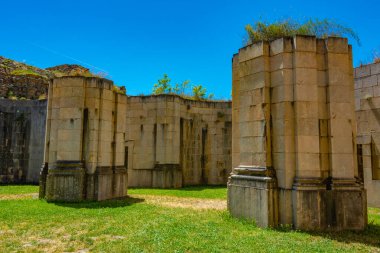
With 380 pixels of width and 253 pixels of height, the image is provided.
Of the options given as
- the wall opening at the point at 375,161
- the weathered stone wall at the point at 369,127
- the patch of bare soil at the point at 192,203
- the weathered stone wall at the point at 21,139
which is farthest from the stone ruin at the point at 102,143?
the wall opening at the point at 375,161

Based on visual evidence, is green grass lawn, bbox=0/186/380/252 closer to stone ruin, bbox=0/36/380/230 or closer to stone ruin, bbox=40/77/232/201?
stone ruin, bbox=0/36/380/230

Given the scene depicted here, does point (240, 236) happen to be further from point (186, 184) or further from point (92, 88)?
point (186, 184)

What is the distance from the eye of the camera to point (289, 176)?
727 cm

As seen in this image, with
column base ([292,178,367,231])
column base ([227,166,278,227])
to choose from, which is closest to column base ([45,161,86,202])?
column base ([227,166,278,227])

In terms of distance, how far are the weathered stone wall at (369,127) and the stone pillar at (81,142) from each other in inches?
362

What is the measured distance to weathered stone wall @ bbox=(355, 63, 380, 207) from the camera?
1062cm

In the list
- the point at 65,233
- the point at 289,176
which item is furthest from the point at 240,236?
the point at 65,233

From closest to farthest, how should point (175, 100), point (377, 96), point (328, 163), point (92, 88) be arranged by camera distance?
point (328, 163) < point (377, 96) < point (92, 88) < point (175, 100)

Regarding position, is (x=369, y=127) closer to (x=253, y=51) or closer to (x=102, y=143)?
(x=253, y=51)

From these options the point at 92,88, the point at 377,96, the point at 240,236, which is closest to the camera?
the point at 240,236

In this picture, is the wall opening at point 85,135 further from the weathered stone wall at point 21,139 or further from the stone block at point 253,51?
the weathered stone wall at point 21,139

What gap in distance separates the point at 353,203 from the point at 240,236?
2749mm

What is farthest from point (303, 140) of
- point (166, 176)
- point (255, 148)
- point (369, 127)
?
point (166, 176)

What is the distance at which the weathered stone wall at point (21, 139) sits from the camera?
757 inches
